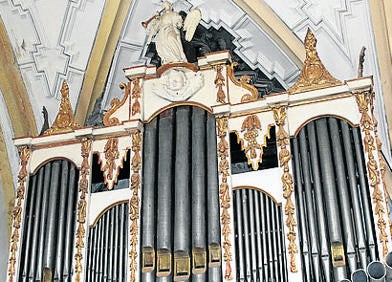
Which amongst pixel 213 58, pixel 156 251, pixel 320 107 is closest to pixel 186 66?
pixel 213 58

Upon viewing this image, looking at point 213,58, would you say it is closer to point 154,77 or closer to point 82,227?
point 154,77

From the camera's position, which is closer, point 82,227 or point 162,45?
point 82,227

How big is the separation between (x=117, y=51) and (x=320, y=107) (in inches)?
124

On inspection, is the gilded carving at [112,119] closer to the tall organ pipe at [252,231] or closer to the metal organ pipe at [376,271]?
the tall organ pipe at [252,231]

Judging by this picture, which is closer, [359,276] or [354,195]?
[359,276]

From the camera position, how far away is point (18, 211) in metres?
7.59

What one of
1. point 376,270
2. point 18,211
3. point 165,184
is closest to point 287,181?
point 165,184

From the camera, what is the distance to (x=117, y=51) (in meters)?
9.41

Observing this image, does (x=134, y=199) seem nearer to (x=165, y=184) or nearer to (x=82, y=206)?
(x=165, y=184)

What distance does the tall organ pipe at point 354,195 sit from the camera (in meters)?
A: 6.32

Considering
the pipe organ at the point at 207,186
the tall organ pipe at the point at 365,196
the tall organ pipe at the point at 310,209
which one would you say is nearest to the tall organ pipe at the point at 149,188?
the pipe organ at the point at 207,186

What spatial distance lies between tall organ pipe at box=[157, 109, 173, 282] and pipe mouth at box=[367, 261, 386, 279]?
188 centimetres

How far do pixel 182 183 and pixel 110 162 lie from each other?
0.87 meters

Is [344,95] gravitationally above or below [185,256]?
above
